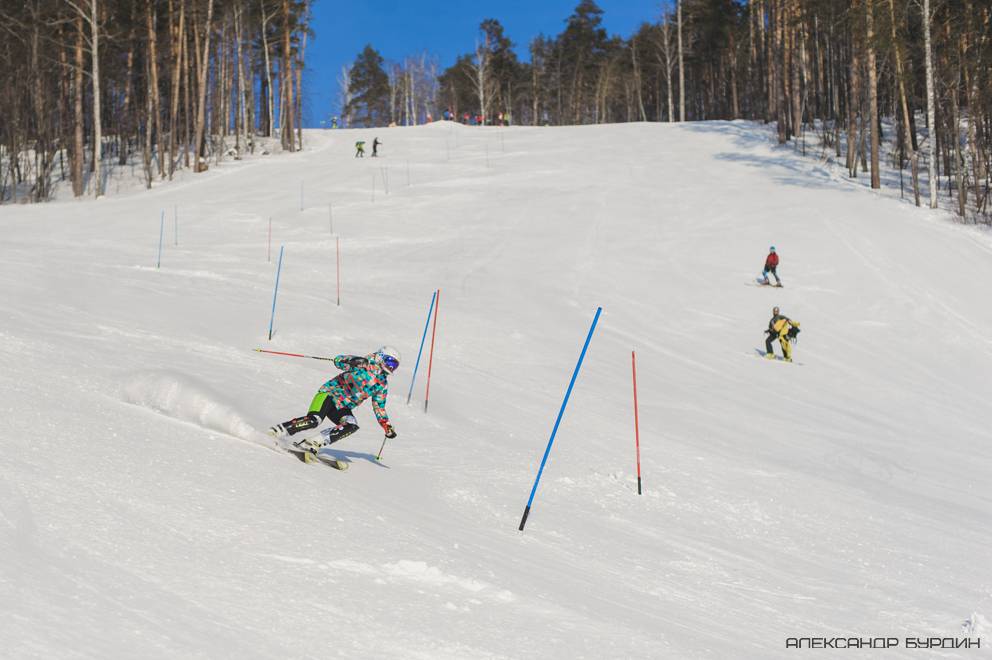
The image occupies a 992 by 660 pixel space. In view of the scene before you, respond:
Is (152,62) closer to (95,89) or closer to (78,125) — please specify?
(95,89)

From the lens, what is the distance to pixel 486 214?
3169cm

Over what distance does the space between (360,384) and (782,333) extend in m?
12.8

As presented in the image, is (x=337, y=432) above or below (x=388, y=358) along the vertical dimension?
below

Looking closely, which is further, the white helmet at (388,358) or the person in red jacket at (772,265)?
the person in red jacket at (772,265)

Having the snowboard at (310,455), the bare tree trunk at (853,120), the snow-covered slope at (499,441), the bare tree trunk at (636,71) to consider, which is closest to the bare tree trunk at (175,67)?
the snow-covered slope at (499,441)

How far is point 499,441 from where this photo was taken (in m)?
10.9

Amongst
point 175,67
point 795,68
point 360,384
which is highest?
point 175,67

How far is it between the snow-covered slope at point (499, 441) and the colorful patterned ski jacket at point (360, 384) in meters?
0.78

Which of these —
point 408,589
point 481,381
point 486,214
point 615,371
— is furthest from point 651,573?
point 486,214

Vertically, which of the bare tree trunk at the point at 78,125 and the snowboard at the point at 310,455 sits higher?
the bare tree trunk at the point at 78,125

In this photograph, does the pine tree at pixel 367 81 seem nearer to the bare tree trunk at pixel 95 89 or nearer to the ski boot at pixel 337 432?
the bare tree trunk at pixel 95 89

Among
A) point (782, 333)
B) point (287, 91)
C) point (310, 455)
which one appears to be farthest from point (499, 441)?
point (287, 91)

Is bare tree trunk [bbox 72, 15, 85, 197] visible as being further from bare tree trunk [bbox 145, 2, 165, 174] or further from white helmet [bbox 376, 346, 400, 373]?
white helmet [bbox 376, 346, 400, 373]

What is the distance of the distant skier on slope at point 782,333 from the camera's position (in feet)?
59.4
